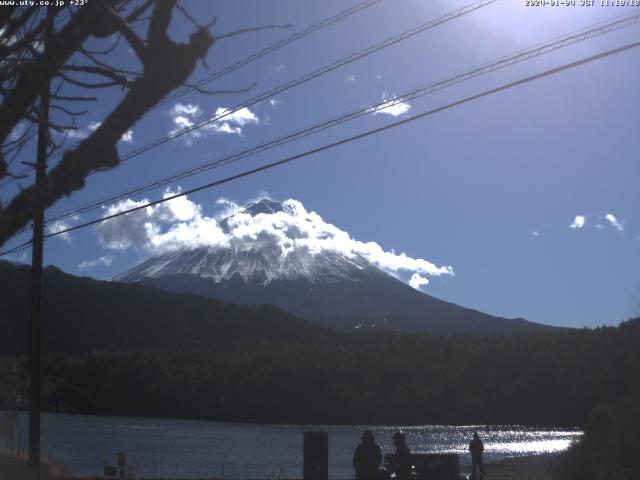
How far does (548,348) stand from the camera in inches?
2813

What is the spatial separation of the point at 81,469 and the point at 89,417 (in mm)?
50379

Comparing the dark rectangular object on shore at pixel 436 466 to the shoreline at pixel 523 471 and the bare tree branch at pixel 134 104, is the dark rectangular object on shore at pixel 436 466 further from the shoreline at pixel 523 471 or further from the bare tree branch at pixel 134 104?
the bare tree branch at pixel 134 104

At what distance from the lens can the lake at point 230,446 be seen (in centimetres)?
3306

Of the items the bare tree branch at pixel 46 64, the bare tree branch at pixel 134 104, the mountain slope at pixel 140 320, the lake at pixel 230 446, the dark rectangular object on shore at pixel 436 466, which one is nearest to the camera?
the bare tree branch at pixel 134 104

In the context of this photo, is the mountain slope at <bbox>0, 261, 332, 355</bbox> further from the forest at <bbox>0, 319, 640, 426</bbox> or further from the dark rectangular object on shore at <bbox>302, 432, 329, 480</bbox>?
the dark rectangular object on shore at <bbox>302, 432, 329, 480</bbox>

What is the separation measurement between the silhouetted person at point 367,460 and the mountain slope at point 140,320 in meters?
66.5

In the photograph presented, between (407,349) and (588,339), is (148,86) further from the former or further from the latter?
(407,349)

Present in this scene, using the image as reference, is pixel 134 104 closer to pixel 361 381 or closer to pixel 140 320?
pixel 361 381

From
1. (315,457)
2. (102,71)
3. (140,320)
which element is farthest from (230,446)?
(140,320)

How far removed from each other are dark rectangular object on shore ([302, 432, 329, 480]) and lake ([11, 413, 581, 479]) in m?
11.8

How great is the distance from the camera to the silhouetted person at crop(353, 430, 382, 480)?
Result: 42.0 feet

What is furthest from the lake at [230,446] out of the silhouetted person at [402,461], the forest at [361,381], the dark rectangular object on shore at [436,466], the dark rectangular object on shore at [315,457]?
the dark rectangular object on shore at [315,457]

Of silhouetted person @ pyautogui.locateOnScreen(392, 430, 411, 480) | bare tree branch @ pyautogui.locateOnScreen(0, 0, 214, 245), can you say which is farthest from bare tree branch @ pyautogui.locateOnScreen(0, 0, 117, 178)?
silhouetted person @ pyautogui.locateOnScreen(392, 430, 411, 480)

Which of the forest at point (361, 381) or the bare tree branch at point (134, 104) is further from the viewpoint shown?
the forest at point (361, 381)
